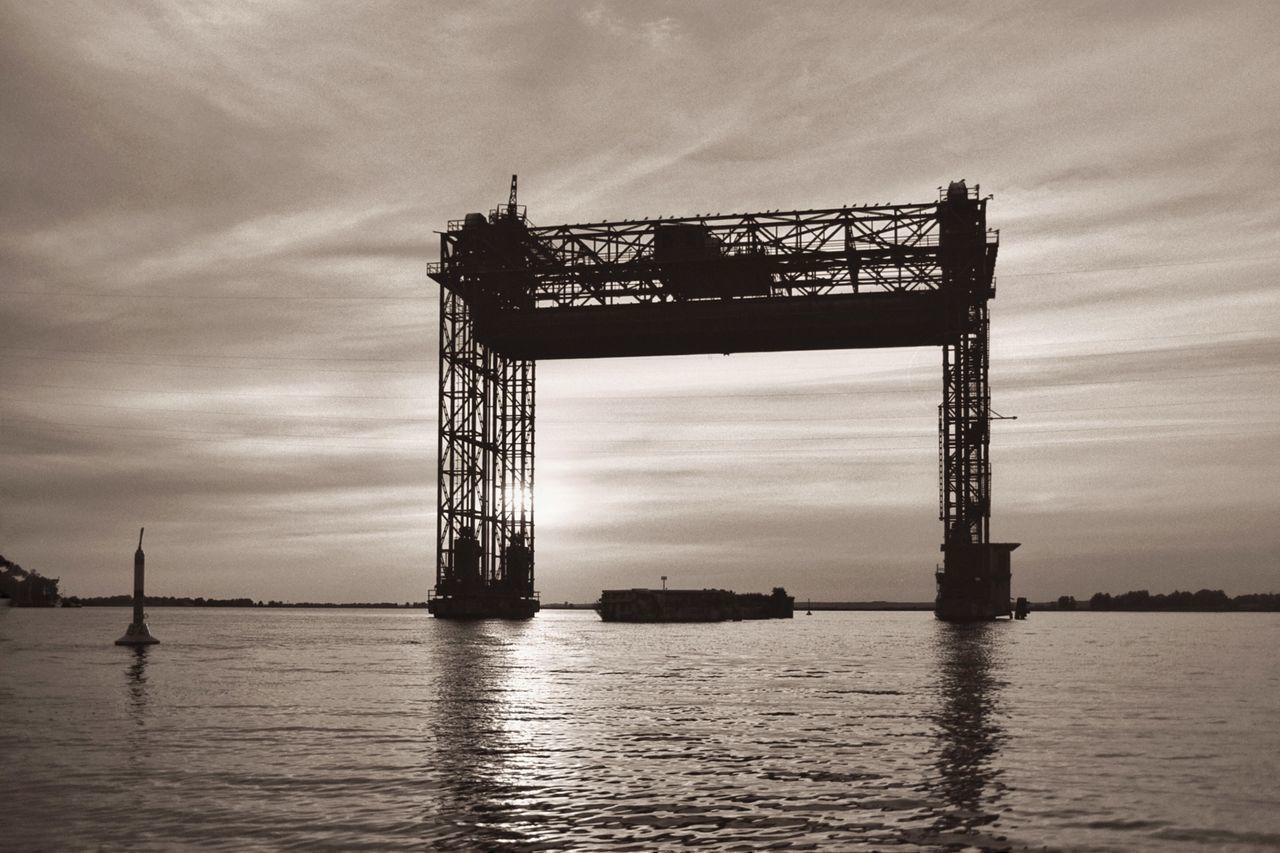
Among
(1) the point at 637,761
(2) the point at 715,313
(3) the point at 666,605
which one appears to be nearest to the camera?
(1) the point at 637,761

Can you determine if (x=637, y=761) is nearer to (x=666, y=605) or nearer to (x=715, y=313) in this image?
(x=715, y=313)

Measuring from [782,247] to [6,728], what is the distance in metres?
62.2

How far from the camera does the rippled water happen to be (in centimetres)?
1515

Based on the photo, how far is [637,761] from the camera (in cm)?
2081

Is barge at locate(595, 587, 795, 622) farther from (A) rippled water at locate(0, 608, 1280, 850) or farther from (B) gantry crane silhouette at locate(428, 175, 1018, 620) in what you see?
(A) rippled water at locate(0, 608, 1280, 850)

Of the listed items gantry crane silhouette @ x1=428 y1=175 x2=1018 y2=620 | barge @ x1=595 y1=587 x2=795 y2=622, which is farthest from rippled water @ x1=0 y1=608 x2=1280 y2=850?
barge @ x1=595 y1=587 x2=795 y2=622

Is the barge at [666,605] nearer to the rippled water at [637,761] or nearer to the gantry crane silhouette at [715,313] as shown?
the gantry crane silhouette at [715,313]

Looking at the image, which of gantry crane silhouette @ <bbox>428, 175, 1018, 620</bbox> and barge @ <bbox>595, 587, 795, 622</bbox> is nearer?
gantry crane silhouette @ <bbox>428, 175, 1018, 620</bbox>

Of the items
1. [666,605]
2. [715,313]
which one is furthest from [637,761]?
[666,605]

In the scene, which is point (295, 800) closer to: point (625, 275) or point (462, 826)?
point (462, 826)

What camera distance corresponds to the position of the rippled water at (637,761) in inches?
596

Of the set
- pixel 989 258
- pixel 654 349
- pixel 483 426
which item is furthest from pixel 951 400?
pixel 483 426

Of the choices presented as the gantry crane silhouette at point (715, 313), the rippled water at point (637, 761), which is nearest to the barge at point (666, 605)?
the gantry crane silhouette at point (715, 313)

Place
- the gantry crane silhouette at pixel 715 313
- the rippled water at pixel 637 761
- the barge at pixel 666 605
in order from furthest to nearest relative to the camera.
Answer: the barge at pixel 666 605
the gantry crane silhouette at pixel 715 313
the rippled water at pixel 637 761
